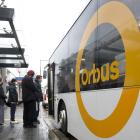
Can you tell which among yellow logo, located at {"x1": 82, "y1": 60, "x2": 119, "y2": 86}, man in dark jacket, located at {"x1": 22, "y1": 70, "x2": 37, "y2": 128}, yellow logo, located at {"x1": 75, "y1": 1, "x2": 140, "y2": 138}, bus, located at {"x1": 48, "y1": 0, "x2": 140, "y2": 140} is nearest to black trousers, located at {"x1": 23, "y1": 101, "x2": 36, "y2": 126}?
man in dark jacket, located at {"x1": 22, "y1": 70, "x2": 37, "y2": 128}

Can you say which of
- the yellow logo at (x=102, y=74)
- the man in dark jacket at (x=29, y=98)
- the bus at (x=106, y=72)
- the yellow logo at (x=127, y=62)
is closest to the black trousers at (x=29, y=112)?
the man in dark jacket at (x=29, y=98)

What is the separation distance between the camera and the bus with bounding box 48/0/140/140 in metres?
5.57

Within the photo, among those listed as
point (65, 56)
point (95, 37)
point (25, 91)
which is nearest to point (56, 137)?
point (65, 56)

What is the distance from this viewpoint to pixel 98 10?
7.35 metres

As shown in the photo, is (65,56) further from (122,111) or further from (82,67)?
(122,111)

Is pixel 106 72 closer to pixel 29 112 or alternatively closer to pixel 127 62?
pixel 127 62

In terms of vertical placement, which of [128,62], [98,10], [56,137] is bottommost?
[56,137]

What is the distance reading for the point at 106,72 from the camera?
6711 millimetres

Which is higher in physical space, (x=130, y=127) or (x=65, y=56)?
(x=65, y=56)

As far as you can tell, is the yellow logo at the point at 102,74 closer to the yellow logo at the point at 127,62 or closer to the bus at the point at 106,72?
the bus at the point at 106,72

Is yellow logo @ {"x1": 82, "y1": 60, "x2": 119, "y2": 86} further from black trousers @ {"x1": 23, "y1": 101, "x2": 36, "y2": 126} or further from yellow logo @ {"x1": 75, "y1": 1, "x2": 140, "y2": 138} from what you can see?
black trousers @ {"x1": 23, "y1": 101, "x2": 36, "y2": 126}

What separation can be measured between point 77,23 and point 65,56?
225 centimetres

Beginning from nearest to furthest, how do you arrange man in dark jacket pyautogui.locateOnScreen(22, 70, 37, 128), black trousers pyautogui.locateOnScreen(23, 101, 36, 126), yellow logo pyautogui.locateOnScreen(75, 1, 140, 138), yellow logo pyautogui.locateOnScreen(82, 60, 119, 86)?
yellow logo pyautogui.locateOnScreen(75, 1, 140, 138), yellow logo pyautogui.locateOnScreen(82, 60, 119, 86), man in dark jacket pyautogui.locateOnScreen(22, 70, 37, 128), black trousers pyautogui.locateOnScreen(23, 101, 36, 126)

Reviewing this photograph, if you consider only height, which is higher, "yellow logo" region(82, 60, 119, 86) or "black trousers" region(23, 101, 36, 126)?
"yellow logo" region(82, 60, 119, 86)
